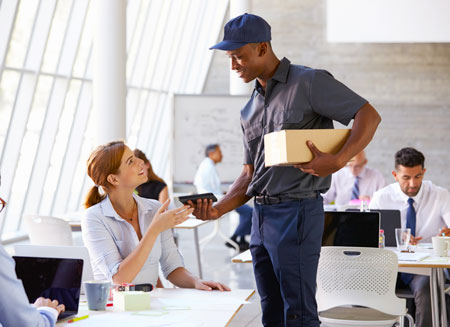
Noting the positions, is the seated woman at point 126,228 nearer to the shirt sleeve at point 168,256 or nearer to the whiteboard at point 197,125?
the shirt sleeve at point 168,256

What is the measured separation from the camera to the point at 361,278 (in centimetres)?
368

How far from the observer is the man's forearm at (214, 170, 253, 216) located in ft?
9.52

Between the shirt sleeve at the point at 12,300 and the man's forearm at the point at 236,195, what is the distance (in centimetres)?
108

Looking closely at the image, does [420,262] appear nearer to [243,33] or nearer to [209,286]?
[209,286]

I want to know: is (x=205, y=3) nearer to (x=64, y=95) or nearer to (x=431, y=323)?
(x=64, y=95)

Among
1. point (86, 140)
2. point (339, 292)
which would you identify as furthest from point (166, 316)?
point (86, 140)

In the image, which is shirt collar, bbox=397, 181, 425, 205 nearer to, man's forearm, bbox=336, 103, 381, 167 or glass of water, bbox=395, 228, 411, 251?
glass of water, bbox=395, 228, 411, 251

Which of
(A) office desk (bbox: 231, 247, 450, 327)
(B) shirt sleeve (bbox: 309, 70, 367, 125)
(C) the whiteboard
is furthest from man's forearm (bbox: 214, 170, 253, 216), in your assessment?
(C) the whiteboard

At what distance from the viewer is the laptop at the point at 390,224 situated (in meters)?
4.54

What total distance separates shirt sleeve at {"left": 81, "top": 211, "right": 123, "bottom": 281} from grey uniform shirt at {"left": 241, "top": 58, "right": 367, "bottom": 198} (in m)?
0.71

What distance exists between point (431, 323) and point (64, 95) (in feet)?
21.0

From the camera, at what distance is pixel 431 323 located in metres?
4.46

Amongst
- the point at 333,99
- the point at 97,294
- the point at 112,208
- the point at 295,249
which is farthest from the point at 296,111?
the point at 112,208

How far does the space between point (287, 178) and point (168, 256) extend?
0.85 meters
